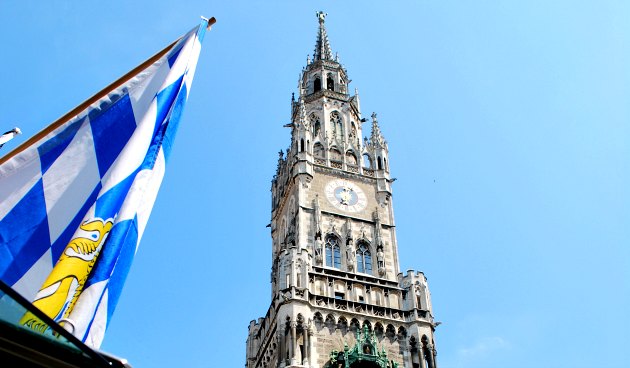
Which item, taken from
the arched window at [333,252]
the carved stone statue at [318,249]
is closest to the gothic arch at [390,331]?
the arched window at [333,252]

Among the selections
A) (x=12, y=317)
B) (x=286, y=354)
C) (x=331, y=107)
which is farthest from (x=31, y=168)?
(x=331, y=107)

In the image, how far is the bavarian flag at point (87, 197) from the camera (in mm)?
11523

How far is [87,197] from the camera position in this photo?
12891mm

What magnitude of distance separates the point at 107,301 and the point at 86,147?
3.25 metres

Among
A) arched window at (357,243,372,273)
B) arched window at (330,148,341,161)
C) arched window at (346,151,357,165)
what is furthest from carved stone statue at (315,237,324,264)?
arched window at (346,151,357,165)

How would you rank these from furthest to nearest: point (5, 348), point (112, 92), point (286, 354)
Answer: point (286, 354), point (112, 92), point (5, 348)

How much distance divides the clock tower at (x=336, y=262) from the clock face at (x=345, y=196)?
0.28 ft

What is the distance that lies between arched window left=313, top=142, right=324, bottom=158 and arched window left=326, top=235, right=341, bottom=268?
30.2 feet

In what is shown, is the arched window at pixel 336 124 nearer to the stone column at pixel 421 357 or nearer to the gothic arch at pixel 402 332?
the gothic arch at pixel 402 332

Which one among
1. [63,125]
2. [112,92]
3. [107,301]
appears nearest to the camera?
[107,301]

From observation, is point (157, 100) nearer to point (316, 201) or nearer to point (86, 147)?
point (86, 147)

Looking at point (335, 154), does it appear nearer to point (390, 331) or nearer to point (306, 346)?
point (390, 331)

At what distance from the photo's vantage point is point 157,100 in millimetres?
14945

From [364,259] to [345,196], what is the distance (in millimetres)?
5962
